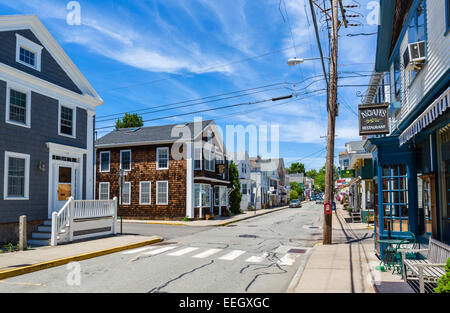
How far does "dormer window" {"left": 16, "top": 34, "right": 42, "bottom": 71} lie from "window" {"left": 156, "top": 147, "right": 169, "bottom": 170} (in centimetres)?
1432

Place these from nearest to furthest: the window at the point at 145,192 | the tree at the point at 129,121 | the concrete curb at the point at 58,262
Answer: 1. the concrete curb at the point at 58,262
2. the window at the point at 145,192
3. the tree at the point at 129,121

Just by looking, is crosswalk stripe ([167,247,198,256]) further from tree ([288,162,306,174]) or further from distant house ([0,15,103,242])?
tree ([288,162,306,174])

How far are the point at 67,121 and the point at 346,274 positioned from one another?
47.2 feet

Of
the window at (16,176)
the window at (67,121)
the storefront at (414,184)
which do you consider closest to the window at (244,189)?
the window at (67,121)

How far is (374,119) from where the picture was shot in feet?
39.2

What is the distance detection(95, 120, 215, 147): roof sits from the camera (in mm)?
29641

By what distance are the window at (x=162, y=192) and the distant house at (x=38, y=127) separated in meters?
10.7

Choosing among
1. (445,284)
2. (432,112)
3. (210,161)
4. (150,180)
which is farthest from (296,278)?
(210,161)

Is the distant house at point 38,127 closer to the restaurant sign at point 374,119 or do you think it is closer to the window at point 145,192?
the window at point 145,192

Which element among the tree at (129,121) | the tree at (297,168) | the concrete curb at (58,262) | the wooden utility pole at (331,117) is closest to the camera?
the concrete curb at (58,262)

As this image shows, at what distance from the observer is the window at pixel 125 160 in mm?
30766

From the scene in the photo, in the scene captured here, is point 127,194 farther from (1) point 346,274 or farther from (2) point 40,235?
(1) point 346,274

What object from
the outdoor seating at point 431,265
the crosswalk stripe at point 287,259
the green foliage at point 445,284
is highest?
the green foliage at point 445,284

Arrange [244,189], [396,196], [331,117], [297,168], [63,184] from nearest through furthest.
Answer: [396,196]
[331,117]
[63,184]
[244,189]
[297,168]
